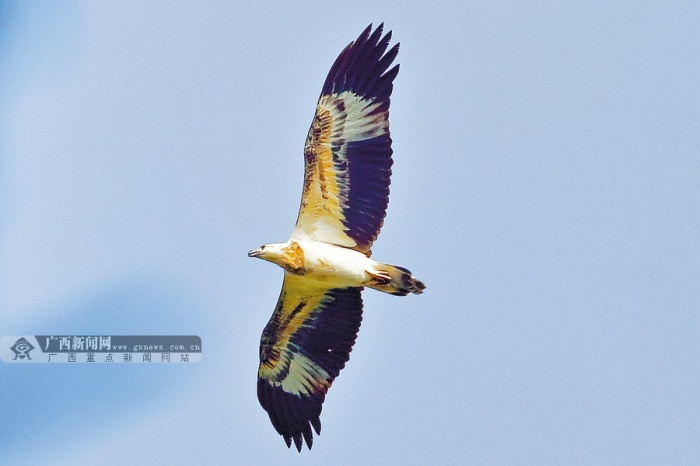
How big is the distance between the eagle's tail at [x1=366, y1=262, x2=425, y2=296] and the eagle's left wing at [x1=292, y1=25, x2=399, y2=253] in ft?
2.08

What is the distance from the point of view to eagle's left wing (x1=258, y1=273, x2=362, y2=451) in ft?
72.3

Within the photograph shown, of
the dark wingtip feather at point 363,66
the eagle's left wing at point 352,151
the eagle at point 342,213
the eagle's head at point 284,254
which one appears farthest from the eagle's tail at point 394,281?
the dark wingtip feather at point 363,66

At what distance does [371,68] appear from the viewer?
854 inches

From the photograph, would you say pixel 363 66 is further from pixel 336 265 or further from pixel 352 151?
pixel 336 265

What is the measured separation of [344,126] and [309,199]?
124cm

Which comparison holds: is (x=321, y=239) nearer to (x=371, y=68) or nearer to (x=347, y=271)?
(x=347, y=271)

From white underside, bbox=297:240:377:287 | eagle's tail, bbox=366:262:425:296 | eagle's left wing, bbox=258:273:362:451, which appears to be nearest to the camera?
eagle's tail, bbox=366:262:425:296

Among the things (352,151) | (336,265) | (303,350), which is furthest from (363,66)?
(303,350)

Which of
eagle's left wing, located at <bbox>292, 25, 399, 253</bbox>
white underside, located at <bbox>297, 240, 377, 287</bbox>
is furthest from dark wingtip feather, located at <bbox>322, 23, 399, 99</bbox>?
white underside, located at <bbox>297, 240, 377, 287</bbox>

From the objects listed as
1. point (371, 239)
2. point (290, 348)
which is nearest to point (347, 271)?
point (371, 239)

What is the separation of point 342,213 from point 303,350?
2.42 metres

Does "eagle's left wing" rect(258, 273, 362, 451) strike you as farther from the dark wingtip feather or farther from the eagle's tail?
the dark wingtip feather

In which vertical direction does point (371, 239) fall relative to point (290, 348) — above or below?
above

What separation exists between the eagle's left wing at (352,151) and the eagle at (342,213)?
0.05ft
